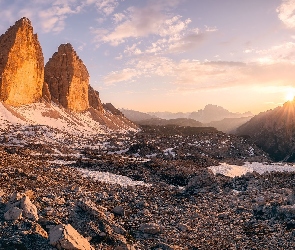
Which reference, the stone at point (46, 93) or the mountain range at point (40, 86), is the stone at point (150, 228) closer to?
the mountain range at point (40, 86)

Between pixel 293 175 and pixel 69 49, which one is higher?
pixel 69 49

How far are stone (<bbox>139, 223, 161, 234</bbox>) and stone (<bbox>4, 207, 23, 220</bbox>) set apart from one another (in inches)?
261

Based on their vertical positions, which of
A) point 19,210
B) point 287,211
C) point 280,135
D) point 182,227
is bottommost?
point 182,227

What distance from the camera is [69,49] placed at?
140 meters

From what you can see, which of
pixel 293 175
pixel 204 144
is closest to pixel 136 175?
pixel 293 175

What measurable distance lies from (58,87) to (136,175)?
106676 mm

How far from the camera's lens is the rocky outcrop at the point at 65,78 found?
133000 millimetres

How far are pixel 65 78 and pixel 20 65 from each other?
33.1m

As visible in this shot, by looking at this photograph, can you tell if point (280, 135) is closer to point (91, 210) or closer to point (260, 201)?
point (260, 201)

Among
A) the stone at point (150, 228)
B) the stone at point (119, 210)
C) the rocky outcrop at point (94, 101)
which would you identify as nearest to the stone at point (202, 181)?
the stone at point (119, 210)

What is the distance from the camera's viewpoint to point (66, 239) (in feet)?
39.3

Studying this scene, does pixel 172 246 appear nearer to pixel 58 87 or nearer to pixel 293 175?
pixel 293 175

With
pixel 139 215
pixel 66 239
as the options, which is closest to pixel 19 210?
pixel 66 239

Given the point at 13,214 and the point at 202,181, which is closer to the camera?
the point at 13,214
